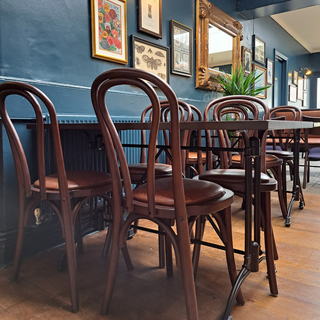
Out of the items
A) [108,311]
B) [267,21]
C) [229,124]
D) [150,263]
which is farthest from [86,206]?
[267,21]

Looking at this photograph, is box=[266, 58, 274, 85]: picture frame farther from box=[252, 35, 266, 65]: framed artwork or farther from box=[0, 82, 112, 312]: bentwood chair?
box=[0, 82, 112, 312]: bentwood chair

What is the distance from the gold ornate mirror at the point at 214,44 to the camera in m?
3.62

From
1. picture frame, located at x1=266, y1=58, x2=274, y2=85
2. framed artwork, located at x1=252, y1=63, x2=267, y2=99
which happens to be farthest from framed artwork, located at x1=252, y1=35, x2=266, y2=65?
picture frame, located at x1=266, y1=58, x2=274, y2=85

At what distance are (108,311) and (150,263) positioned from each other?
1.54 ft

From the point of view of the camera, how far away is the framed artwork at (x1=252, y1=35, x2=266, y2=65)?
518 cm

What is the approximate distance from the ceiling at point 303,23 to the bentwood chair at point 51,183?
6.07m

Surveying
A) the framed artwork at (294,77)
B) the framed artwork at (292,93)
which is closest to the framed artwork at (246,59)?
the framed artwork at (292,93)

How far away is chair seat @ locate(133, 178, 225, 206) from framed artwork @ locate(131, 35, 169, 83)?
1.73 m

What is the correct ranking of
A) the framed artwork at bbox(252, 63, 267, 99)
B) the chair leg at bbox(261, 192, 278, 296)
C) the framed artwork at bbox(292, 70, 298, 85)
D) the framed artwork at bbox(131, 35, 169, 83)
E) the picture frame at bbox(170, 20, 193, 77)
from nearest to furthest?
the chair leg at bbox(261, 192, 278, 296), the framed artwork at bbox(131, 35, 169, 83), the picture frame at bbox(170, 20, 193, 77), the framed artwork at bbox(252, 63, 267, 99), the framed artwork at bbox(292, 70, 298, 85)

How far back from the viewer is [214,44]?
3924 millimetres

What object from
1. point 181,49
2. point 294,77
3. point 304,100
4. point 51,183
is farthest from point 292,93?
point 51,183

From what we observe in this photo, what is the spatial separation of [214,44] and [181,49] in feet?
2.68

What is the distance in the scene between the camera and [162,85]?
0.95 metres

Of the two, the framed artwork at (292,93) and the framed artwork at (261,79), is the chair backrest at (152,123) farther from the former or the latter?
the framed artwork at (292,93)
